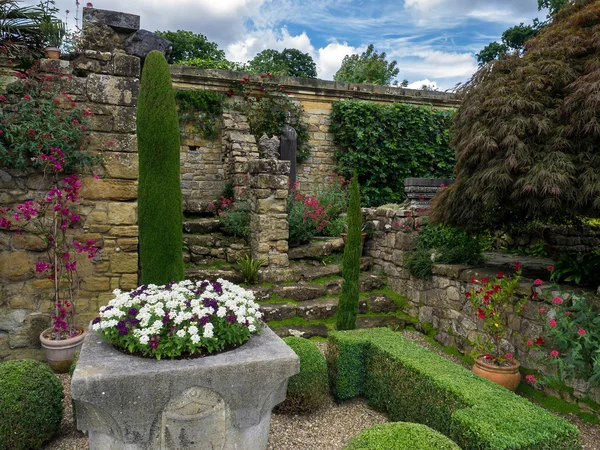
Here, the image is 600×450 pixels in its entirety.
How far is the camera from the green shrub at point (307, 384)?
3969mm

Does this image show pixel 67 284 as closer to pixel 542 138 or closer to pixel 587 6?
pixel 542 138

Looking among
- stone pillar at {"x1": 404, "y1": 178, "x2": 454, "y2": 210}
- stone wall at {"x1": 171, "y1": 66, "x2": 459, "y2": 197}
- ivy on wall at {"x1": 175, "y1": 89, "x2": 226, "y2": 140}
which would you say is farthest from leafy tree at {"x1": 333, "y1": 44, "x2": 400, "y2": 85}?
stone pillar at {"x1": 404, "y1": 178, "x2": 454, "y2": 210}

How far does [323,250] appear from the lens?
7.84 m

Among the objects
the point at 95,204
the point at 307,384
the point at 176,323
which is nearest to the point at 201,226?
the point at 95,204

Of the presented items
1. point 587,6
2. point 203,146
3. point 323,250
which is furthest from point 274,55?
point 587,6

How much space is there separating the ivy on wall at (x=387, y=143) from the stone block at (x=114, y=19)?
6.32 m

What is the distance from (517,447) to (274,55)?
2802 centimetres

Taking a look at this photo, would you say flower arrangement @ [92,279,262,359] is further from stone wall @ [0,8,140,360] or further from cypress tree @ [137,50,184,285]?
stone wall @ [0,8,140,360]

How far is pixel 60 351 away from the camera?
4602mm

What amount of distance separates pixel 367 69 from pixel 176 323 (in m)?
15.7

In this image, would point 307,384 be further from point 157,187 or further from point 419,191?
point 419,191

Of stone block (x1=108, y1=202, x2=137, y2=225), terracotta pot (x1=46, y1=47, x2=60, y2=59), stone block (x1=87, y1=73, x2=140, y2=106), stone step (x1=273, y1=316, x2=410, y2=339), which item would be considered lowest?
stone step (x1=273, y1=316, x2=410, y2=339)

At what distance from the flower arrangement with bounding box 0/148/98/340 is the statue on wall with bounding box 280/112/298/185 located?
19.0ft

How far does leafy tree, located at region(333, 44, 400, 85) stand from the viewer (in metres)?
16.8
